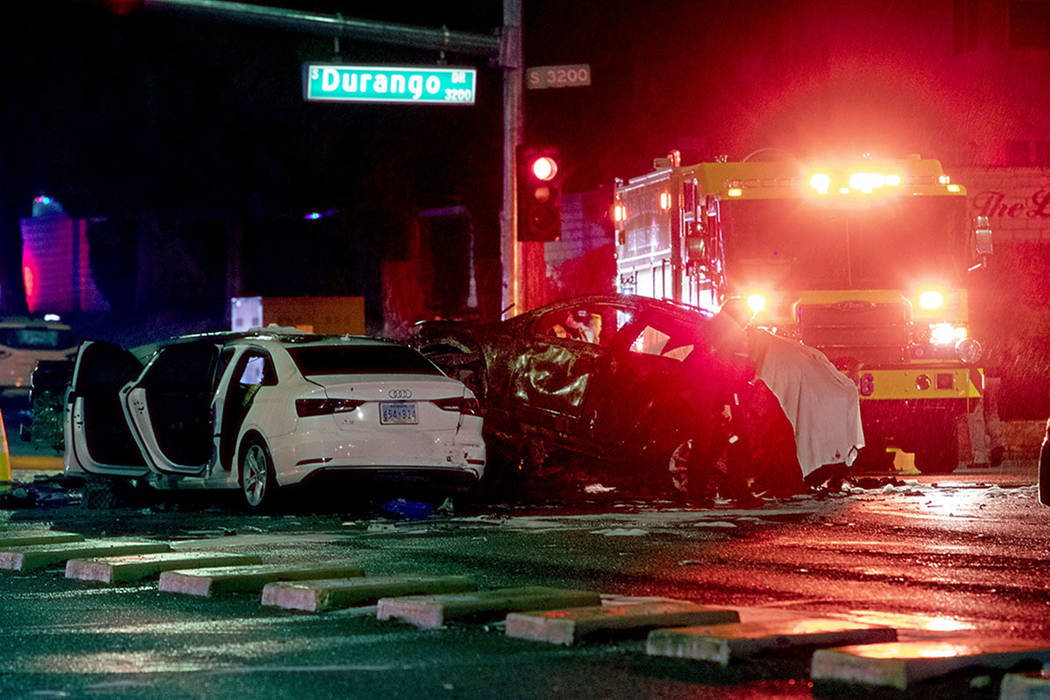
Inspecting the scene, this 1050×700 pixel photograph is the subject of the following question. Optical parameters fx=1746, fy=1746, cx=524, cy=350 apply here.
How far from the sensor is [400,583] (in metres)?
8.51

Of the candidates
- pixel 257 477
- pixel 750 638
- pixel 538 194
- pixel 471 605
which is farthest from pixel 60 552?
pixel 538 194

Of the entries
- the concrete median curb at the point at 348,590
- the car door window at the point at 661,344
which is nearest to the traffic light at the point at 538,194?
the car door window at the point at 661,344

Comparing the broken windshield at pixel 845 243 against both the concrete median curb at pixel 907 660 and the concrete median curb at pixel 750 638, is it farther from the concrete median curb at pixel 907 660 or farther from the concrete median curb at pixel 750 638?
the concrete median curb at pixel 907 660

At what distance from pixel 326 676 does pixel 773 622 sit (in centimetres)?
182

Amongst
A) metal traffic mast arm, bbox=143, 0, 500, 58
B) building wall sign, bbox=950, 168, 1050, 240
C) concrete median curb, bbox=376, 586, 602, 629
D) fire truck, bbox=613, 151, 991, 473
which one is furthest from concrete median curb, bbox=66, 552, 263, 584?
building wall sign, bbox=950, 168, 1050, 240

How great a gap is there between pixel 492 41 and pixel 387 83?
54.0 inches

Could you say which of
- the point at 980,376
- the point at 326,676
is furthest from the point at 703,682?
the point at 980,376

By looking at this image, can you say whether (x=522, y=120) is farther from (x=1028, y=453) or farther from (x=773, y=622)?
(x=773, y=622)

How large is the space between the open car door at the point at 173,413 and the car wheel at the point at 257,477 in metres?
0.45

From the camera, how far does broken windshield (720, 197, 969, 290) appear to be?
1695 centimetres

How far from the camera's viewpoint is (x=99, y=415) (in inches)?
595

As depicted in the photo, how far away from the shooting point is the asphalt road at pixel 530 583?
Result: 6.35 meters

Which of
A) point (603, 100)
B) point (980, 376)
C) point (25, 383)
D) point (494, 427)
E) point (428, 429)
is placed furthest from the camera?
point (603, 100)

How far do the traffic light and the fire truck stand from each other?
1.58 meters
